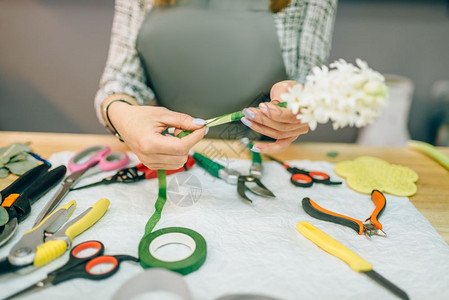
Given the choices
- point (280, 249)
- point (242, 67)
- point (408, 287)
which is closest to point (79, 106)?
point (242, 67)

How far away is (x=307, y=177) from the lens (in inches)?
24.2

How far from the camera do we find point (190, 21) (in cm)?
80

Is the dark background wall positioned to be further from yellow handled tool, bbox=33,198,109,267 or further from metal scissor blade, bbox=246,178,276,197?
yellow handled tool, bbox=33,198,109,267

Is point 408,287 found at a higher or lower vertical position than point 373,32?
lower

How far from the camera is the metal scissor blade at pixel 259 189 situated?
1.85ft

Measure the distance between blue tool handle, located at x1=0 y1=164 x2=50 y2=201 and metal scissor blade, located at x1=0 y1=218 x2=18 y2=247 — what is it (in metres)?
0.07

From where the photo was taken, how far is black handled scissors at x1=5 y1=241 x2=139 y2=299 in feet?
1.24

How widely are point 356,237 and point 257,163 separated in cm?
23

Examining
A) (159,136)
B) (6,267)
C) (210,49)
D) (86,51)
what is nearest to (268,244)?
(159,136)

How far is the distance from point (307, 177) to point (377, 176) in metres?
0.14

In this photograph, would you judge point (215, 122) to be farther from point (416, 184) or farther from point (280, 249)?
point (416, 184)

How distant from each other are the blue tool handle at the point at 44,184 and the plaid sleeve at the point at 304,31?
20.8 inches

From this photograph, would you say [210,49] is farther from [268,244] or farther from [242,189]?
[268,244]

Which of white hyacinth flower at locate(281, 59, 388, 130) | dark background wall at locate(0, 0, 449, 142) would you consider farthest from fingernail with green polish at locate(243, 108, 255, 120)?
dark background wall at locate(0, 0, 449, 142)
